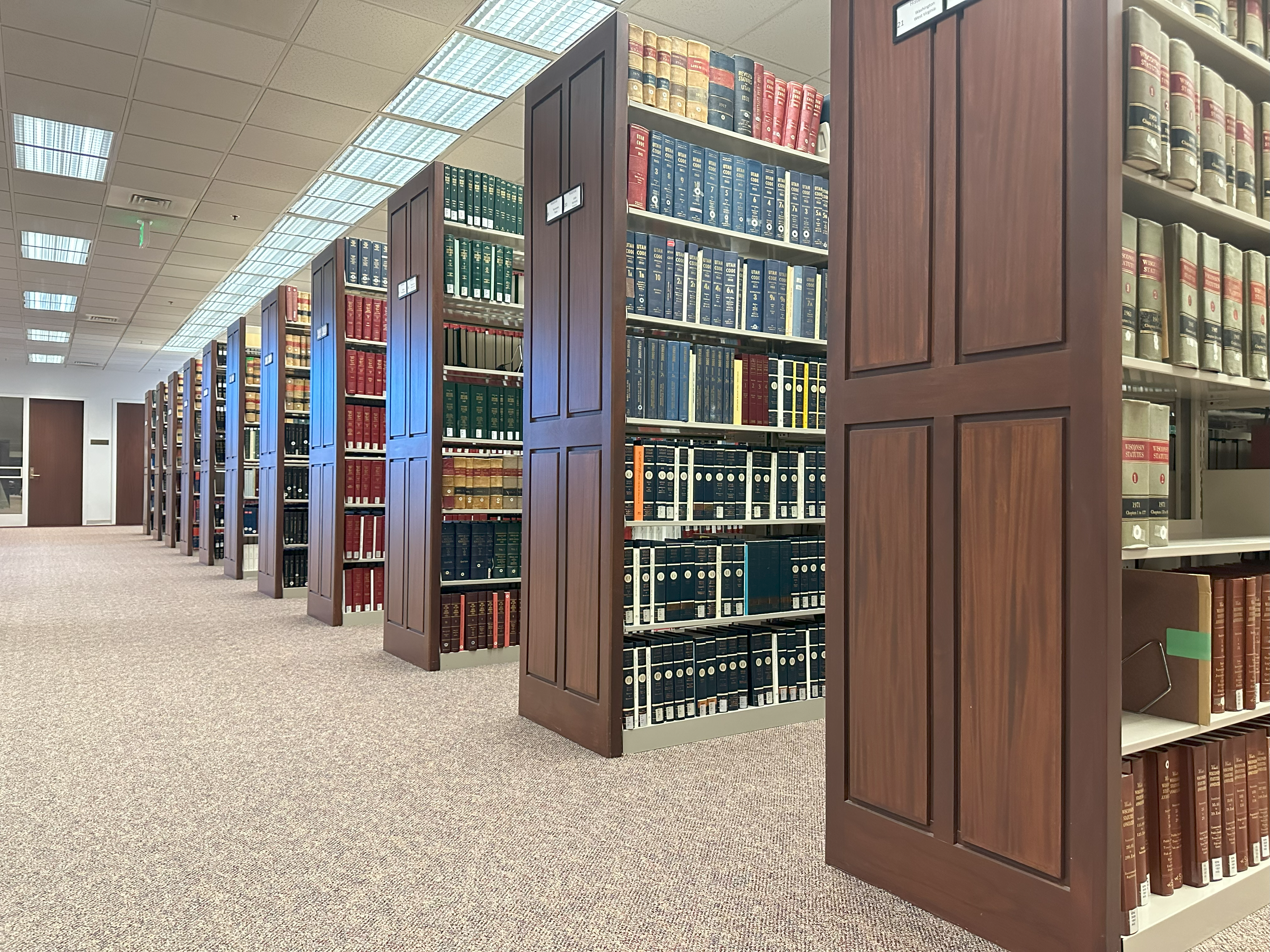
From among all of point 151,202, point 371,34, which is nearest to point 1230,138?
point 371,34

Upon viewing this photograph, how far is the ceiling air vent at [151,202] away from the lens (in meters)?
7.70

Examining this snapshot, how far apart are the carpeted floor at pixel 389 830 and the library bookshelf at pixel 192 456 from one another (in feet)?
21.3

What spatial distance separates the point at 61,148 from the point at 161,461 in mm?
7205

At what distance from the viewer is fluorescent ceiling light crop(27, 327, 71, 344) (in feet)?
45.5

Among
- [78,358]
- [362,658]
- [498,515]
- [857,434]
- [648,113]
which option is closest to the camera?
[857,434]

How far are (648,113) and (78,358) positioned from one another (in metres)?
17.6

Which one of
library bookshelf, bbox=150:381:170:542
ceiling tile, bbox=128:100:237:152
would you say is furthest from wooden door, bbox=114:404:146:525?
ceiling tile, bbox=128:100:237:152

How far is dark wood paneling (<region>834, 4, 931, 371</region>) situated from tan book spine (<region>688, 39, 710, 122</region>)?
1.24 meters

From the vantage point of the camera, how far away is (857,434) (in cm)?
206

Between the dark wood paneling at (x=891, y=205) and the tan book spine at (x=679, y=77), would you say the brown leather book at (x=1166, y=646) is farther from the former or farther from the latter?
the tan book spine at (x=679, y=77)

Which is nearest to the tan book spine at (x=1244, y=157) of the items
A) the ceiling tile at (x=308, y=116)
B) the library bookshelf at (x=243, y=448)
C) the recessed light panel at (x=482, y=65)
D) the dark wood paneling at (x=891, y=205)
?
the dark wood paneling at (x=891, y=205)

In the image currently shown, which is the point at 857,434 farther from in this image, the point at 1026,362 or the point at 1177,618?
the point at 1177,618

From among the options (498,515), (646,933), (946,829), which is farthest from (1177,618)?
(498,515)

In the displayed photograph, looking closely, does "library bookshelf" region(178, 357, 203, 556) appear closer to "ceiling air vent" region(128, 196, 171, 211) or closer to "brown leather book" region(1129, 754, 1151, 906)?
"ceiling air vent" region(128, 196, 171, 211)
